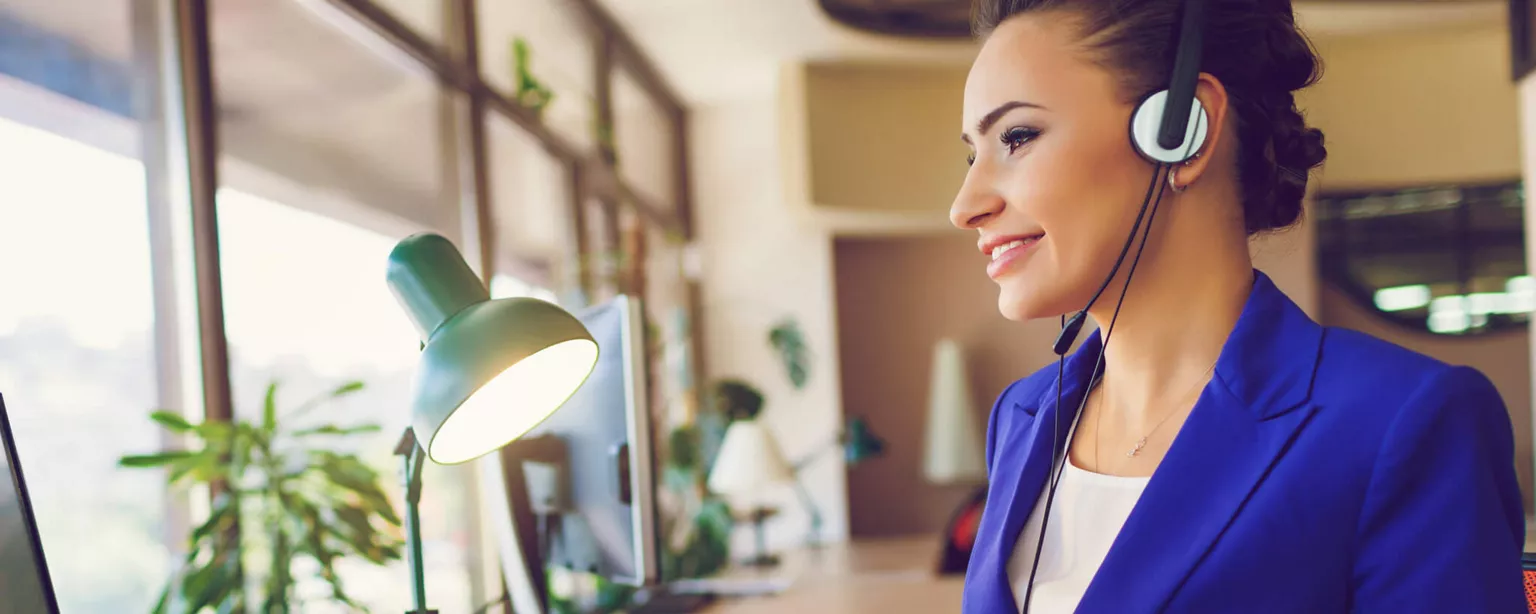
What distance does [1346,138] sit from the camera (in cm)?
652

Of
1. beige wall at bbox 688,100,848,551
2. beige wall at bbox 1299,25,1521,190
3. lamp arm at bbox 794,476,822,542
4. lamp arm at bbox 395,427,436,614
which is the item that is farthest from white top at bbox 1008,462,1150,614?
beige wall at bbox 1299,25,1521,190

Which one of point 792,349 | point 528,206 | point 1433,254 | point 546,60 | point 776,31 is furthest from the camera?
point 1433,254

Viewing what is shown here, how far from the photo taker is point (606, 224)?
4820mm

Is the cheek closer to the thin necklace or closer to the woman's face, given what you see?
the woman's face

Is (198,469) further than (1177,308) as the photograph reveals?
Yes

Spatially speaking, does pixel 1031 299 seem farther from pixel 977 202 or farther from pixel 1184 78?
pixel 1184 78

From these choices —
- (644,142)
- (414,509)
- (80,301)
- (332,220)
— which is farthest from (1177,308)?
(644,142)

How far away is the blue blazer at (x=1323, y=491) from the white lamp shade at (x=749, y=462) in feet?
9.04

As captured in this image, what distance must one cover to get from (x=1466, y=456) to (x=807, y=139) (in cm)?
514

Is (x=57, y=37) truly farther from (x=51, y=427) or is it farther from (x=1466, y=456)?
(x=1466, y=456)

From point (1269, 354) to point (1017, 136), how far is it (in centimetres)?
26

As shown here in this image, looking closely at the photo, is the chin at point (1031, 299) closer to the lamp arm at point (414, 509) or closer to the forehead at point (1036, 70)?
the forehead at point (1036, 70)

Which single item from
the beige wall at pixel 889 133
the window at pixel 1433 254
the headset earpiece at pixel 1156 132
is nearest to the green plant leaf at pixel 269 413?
the headset earpiece at pixel 1156 132

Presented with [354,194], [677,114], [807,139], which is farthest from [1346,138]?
[354,194]
